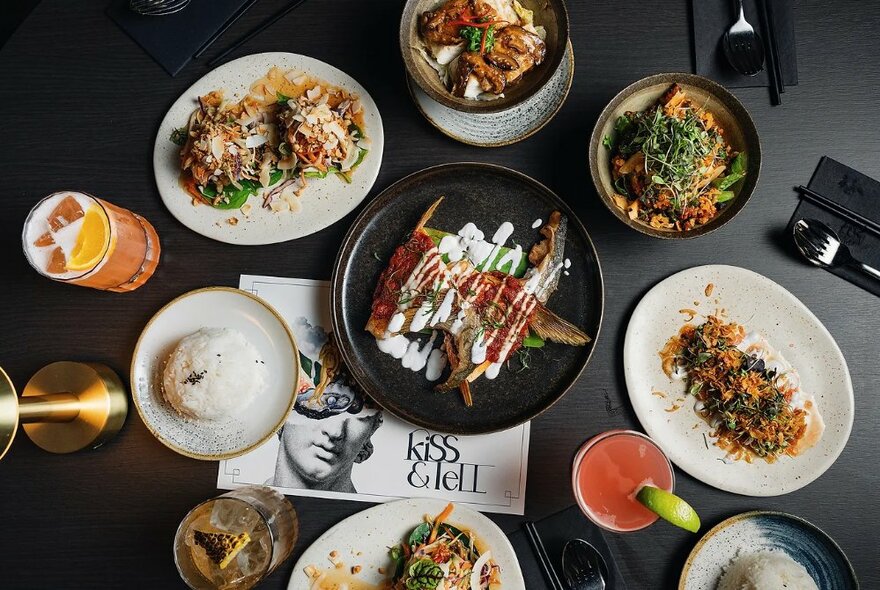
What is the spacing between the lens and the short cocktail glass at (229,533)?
192 cm

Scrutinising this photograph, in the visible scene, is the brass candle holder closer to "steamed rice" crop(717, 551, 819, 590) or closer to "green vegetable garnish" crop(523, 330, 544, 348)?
"green vegetable garnish" crop(523, 330, 544, 348)

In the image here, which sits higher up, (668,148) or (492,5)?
(492,5)

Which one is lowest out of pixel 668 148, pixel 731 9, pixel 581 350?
pixel 581 350

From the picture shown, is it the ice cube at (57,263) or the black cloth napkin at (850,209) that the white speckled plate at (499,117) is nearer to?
the black cloth napkin at (850,209)

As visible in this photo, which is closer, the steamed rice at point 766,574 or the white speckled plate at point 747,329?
the steamed rice at point 766,574

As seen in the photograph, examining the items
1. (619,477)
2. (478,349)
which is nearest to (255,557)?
(478,349)

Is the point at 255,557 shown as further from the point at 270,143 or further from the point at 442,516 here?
the point at 270,143

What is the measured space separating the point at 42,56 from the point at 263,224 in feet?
3.38

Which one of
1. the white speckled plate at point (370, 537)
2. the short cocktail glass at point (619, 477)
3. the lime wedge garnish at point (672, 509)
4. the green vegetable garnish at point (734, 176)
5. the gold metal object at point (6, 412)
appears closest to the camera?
the gold metal object at point (6, 412)

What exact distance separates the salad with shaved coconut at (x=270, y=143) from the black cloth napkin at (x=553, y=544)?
1.36m

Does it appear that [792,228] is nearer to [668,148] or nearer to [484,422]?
[668,148]

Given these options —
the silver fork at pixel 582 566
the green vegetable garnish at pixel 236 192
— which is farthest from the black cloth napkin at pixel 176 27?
the silver fork at pixel 582 566

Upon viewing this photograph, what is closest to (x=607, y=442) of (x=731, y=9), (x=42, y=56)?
(x=731, y=9)

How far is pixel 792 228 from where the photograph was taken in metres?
2.15
